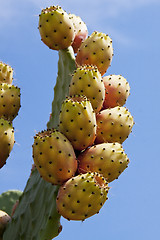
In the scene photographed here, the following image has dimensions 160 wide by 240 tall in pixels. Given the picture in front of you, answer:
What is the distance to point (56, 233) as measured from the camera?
314 centimetres

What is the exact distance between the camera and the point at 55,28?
138 inches

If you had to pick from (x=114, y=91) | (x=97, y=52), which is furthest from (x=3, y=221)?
Result: (x=97, y=52)

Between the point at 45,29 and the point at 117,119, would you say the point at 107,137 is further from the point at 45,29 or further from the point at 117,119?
the point at 45,29

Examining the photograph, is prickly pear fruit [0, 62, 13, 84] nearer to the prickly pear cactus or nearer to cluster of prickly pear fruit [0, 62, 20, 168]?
cluster of prickly pear fruit [0, 62, 20, 168]

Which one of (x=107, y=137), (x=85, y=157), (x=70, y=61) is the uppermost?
(x=70, y=61)

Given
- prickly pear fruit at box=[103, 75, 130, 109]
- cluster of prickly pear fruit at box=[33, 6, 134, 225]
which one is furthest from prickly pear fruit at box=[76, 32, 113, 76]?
prickly pear fruit at box=[103, 75, 130, 109]

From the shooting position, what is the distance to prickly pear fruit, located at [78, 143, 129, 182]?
3.02 metres

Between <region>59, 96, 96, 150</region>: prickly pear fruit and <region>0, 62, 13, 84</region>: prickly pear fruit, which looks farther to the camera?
<region>0, 62, 13, 84</region>: prickly pear fruit

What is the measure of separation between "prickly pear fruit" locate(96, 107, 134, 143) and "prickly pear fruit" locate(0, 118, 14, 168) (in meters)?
0.56

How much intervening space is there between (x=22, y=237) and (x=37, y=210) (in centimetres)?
22

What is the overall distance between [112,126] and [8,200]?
4.55 ft

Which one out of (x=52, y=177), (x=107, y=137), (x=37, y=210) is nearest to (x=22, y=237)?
(x=37, y=210)

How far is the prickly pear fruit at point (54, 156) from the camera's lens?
9.46ft

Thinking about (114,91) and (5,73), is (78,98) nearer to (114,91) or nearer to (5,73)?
(114,91)
